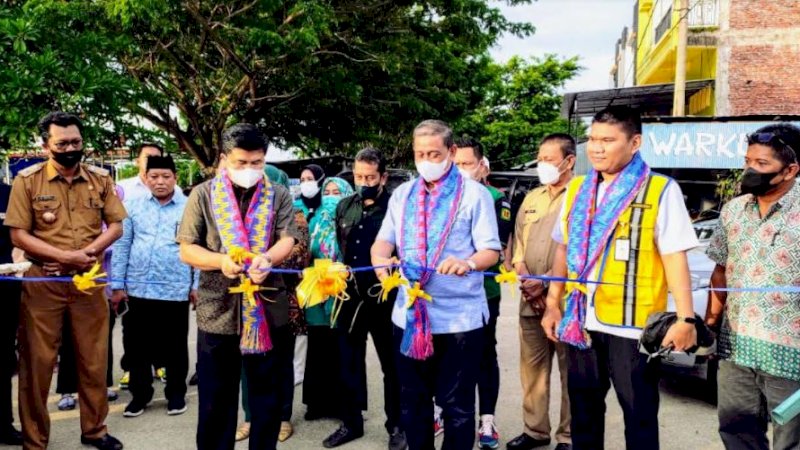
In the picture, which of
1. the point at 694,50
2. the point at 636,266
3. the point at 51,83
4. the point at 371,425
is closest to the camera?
the point at 636,266

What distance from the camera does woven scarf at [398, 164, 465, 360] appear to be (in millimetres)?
3266

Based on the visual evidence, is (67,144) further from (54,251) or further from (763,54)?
(763,54)

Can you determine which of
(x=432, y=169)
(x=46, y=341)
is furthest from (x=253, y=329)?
(x=46, y=341)

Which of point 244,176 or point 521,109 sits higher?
point 521,109

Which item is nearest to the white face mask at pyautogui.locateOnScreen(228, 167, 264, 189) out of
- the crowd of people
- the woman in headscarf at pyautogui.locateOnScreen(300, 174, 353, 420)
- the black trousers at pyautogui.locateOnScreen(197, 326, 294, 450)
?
the crowd of people

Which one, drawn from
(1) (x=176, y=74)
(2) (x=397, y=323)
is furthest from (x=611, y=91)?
(2) (x=397, y=323)

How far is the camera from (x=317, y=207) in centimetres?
491

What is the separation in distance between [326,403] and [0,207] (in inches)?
98.5

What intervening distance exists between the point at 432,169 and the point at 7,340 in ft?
9.53

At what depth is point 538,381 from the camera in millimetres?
4266

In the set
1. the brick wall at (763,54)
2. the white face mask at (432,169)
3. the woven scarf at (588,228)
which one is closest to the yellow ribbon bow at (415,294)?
the white face mask at (432,169)

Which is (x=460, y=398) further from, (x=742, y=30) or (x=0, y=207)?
(x=742, y=30)

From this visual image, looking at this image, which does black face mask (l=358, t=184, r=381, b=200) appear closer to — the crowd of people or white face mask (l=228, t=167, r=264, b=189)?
the crowd of people

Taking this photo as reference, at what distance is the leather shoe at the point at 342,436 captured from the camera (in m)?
4.36
